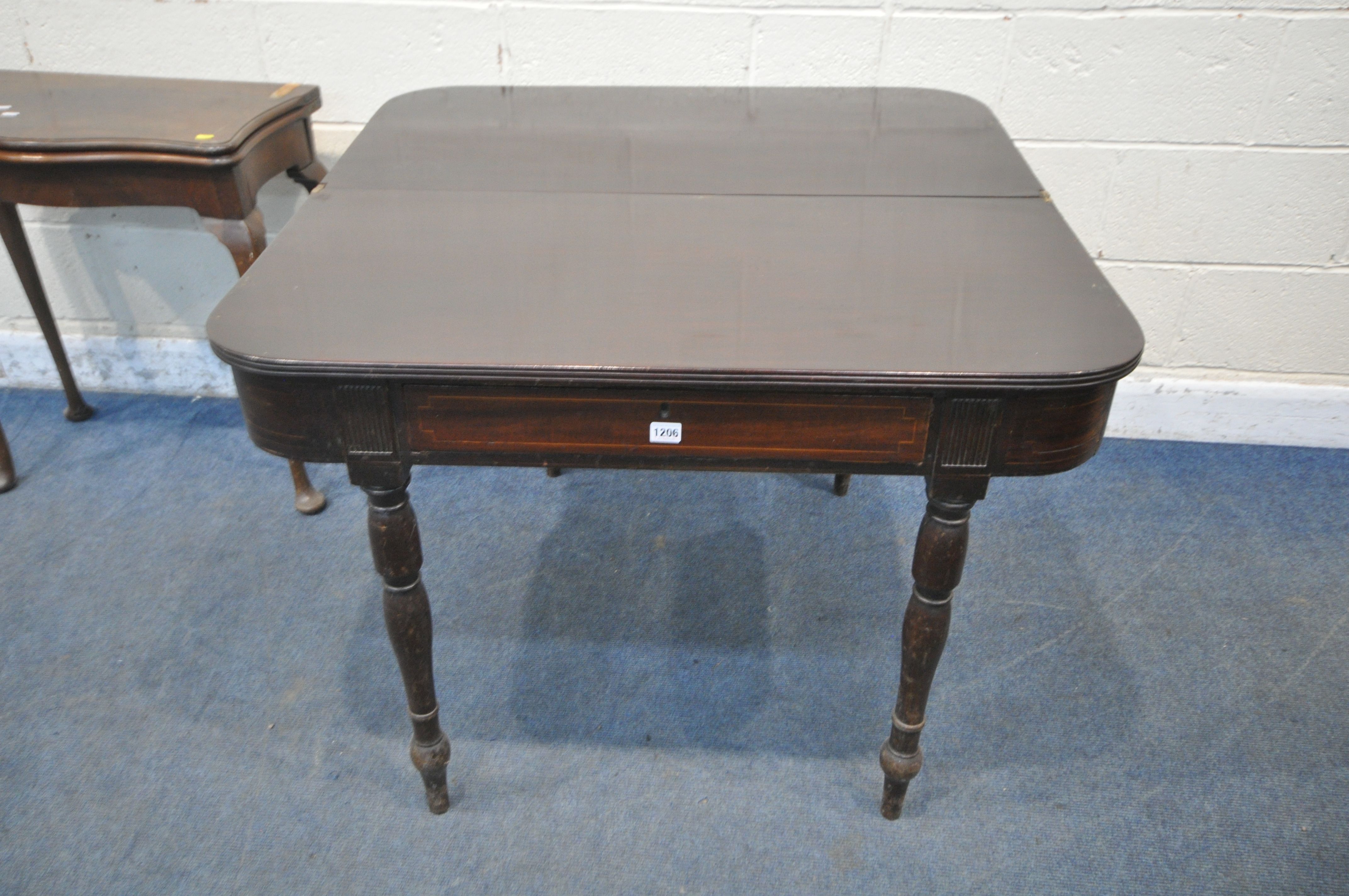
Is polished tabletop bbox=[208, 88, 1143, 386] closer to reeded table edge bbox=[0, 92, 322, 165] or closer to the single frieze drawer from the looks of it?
the single frieze drawer

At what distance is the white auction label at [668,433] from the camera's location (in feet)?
3.44

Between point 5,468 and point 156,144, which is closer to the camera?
point 156,144

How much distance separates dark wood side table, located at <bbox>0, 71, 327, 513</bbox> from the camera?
62.8 inches

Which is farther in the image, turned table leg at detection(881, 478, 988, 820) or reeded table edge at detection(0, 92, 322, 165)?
reeded table edge at detection(0, 92, 322, 165)

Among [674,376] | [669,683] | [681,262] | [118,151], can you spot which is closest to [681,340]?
[674,376]

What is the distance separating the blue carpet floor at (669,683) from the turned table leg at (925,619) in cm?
12

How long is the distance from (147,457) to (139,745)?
0.85 m

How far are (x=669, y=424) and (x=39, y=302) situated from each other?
1.77 metres

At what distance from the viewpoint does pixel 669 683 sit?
5.41 ft

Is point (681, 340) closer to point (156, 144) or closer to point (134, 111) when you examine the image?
point (156, 144)

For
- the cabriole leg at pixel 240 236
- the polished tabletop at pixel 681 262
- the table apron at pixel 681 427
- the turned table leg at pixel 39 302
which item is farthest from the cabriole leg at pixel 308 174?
the table apron at pixel 681 427

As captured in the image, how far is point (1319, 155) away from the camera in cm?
196

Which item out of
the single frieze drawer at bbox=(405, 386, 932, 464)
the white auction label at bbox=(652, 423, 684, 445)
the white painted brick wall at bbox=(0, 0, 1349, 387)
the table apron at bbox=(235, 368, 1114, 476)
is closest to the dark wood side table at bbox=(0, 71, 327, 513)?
the white painted brick wall at bbox=(0, 0, 1349, 387)

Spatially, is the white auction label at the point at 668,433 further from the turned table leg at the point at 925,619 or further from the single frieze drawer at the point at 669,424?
the turned table leg at the point at 925,619
